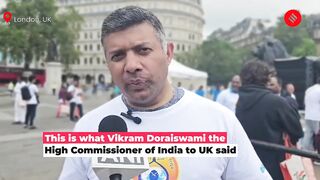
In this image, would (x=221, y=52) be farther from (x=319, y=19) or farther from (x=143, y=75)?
(x=143, y=75)

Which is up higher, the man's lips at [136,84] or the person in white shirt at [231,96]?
the person in white shirt at [231,96]

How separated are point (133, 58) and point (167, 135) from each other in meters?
0.30

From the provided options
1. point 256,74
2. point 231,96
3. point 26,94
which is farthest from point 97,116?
point 26,94

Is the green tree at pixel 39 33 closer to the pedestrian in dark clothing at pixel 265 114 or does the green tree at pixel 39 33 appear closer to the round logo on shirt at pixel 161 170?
the pedestrian in dark clothing at pixel 265 114

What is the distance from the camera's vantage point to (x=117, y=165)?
1173mm

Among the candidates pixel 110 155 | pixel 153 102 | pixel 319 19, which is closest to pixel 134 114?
pixel 153 102

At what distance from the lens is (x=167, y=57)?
1355 mm

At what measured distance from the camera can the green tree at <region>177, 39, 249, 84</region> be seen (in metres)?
60.0

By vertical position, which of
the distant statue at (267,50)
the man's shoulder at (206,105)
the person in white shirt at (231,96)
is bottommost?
the man's shoulder at (206,105)

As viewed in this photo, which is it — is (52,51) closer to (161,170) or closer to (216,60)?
(161,170)

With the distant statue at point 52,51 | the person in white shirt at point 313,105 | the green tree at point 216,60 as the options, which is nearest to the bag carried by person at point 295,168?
Result: the person in white shirt at point 313,105

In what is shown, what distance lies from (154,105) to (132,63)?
0.21 m

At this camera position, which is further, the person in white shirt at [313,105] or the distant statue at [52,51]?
the distant statue at [52,51]

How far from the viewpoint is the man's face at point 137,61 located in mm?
1221
